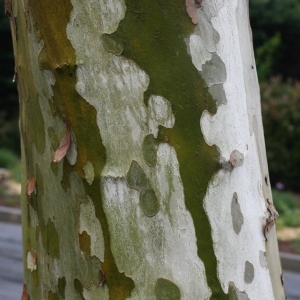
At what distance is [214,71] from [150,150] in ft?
0.69

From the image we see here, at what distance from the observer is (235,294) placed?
1.38m

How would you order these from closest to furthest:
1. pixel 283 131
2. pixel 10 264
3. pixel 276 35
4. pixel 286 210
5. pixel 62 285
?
pixel 62 285
pixel 10 264
pixel 286 210
pixel 283 131
pixel 276 35

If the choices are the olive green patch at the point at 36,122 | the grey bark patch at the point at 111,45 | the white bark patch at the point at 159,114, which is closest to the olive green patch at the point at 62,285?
the olive green patch at the point at 36,122

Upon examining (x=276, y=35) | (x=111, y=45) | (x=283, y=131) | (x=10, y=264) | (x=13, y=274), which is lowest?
(x=13, y=274)

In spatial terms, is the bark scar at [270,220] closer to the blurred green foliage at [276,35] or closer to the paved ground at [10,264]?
the paved ground at [10,264]

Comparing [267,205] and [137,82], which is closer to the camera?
[137,82]

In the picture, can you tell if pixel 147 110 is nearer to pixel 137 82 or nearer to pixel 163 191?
pixel 137 82

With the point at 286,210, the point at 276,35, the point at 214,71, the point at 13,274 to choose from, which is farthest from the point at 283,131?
the point at 214,71

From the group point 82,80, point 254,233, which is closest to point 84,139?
point 82,80

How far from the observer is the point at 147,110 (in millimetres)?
1346

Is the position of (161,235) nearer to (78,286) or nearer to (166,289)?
(166,289)

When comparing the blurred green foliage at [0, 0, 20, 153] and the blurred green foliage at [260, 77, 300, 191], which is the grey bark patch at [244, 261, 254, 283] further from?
the blurred green foliage at [0, 0, 20, 153]

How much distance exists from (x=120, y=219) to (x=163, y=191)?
0.11 m

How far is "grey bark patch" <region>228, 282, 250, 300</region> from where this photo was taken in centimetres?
137
